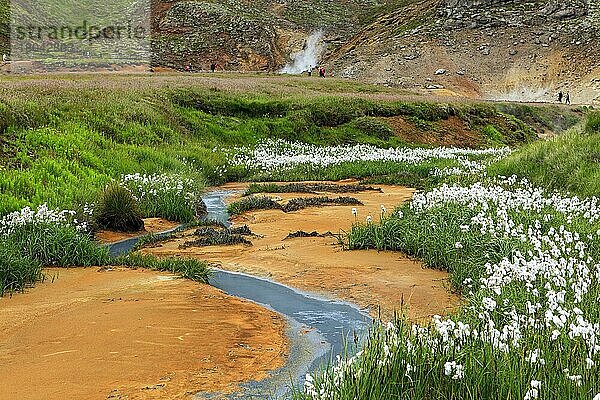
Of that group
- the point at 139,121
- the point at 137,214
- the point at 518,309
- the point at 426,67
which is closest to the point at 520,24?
the point at 426,67

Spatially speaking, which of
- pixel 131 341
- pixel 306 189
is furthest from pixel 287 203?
pixel 131 341

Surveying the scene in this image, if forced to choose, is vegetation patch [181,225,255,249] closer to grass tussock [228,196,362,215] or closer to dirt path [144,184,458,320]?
dirt path [144,184,458,320]

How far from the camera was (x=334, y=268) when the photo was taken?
32.0 feet

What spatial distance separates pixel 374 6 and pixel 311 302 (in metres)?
99.7

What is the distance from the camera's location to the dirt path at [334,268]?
26.8ft

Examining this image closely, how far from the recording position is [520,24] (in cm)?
7806

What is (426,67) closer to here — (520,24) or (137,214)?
(520,24)

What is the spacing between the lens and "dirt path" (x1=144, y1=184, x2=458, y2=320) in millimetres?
8164

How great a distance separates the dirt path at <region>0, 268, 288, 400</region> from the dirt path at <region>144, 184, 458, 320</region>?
1259mm

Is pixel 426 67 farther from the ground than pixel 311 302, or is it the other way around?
pixel 426 67

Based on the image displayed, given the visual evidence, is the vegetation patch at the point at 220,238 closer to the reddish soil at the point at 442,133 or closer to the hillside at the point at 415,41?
the reddish soil at the point at 442,133

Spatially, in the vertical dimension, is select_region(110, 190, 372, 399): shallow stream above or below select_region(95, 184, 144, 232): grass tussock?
below

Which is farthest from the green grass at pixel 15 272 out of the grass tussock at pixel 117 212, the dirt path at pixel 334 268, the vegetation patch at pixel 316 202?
the vegetation patch at pixel 316 202

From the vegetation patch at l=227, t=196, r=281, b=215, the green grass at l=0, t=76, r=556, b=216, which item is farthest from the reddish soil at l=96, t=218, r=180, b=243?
the vegetation patch at l=227, t=196, r=281, b=215
